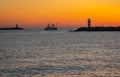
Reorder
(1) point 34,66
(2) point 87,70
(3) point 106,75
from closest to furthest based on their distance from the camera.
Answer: (3) point 106,75, (2) point 87,70, (1) point 34,66

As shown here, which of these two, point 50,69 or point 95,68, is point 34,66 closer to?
point 50,69

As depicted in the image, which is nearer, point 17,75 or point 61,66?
point 17,75

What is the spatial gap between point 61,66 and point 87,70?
11.9 ft

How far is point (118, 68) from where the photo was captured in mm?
29703

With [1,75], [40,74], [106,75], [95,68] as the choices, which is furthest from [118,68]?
[1,75]

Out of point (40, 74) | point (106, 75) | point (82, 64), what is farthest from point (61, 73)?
point (82, 64)

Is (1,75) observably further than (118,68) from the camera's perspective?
No

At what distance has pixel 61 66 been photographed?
32094mm

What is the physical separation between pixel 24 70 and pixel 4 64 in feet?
17.1

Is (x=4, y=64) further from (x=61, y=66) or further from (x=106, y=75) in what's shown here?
(x=106, y=75)

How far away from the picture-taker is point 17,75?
87.8 feet

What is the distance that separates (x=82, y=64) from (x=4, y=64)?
6563 mm

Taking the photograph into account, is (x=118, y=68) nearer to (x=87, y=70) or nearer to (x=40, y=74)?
(x=87, y=70)

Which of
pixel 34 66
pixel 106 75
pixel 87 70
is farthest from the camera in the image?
pixel 34 66
